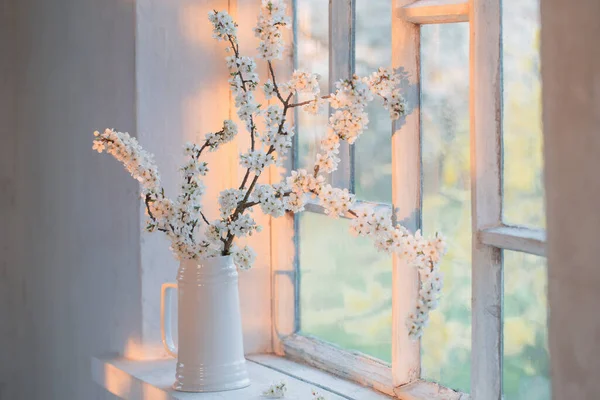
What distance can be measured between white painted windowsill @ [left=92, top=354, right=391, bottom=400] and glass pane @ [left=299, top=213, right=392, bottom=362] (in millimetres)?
79

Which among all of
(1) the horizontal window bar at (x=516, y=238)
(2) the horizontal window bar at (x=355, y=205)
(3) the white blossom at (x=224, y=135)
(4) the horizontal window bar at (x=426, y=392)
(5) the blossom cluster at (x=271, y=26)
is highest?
(5) the blossom cluster at (x=271, y=26)

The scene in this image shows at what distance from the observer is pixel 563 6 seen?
32.4 inches

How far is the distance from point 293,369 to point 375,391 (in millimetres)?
242

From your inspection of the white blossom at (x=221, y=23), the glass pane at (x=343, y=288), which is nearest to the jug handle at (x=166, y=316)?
the glass pane at (x=343, y=288)

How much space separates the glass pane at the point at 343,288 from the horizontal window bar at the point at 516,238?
1.11 ft

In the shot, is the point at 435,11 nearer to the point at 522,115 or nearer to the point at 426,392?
the point at 522,115

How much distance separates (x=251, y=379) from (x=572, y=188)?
0.98 metres

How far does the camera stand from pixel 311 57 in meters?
1.75

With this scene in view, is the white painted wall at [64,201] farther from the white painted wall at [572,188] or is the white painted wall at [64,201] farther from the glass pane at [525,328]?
the white painted wall at [572,188]

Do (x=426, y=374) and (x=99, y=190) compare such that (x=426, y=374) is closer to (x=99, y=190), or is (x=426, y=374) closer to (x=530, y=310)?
(x=530, y=310)

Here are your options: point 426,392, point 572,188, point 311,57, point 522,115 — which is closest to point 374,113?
point 311,57

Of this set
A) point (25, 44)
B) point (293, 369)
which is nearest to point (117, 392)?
point (293, 369)

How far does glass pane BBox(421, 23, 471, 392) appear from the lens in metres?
1.35

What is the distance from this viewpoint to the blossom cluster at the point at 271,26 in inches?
54.6
